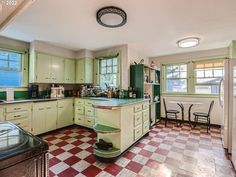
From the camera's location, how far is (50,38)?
3.24 m

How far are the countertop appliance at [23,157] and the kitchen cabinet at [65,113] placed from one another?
2.89m

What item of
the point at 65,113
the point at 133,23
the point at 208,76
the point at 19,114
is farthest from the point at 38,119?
the point at 208,76

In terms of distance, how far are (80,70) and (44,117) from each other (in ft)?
5.85

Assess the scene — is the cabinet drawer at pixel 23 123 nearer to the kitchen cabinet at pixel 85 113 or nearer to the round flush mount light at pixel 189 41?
the kitchen cabinet at pixel 85 113

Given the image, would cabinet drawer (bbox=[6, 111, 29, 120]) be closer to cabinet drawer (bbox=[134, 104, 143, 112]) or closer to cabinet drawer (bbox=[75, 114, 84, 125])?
cabinet drawer (bbox=[75, 114, 84, 125])

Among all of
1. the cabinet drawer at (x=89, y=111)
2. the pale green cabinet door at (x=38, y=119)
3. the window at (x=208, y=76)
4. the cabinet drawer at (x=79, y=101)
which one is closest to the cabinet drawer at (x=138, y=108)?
the cabinet drawer at (x=89, y=111)

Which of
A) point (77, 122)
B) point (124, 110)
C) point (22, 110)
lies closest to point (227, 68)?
point (124, 110)

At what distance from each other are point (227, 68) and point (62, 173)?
3426 millimetres

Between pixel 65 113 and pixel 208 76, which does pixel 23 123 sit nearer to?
pixel 65 113

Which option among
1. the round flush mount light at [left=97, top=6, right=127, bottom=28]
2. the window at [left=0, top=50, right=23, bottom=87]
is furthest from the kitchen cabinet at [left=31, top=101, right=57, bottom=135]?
the round flush mount light at [left=97, top=6, right=127, bottom=28]

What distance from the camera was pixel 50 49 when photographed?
373 cm

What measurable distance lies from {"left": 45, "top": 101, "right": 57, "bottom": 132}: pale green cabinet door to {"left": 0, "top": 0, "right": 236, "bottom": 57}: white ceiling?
5.58 feet

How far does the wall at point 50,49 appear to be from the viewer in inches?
134

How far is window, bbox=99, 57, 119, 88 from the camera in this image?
405 cm
